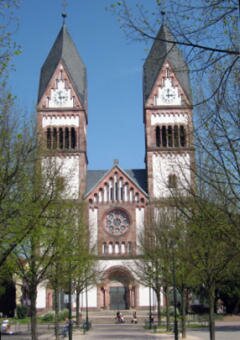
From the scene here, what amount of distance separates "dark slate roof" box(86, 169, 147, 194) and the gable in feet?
5.86

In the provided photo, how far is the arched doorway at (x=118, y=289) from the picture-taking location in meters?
59.4

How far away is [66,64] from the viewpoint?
64.1 metres

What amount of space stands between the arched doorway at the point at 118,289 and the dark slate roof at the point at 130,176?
9.26 metres

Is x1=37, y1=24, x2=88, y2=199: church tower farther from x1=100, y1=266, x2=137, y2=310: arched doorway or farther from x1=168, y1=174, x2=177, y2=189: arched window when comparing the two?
x1=168, y1=174, x2=177, y2=189: arched window

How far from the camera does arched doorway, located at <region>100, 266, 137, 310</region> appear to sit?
→ 59438mm

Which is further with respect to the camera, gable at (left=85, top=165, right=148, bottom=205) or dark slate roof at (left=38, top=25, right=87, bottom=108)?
dark slate roof at (left=38, top=25, right=87, bottom=108)

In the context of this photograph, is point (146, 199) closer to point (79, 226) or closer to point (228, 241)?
point (79, 226)

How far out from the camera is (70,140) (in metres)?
62.0

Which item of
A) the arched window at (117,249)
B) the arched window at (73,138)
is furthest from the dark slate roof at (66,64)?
the arched window at (117,249)

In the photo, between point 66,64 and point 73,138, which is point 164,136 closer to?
point 73,138

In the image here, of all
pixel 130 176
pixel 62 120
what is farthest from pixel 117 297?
pixel 62 120

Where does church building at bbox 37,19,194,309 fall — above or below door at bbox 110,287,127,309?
above

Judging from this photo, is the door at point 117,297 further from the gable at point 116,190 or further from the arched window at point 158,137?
the arched window at point 158,137

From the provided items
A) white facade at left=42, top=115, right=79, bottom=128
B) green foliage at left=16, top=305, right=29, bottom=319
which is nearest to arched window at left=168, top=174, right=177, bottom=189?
green foliage at left=16, top=305, right=29, bottom=319
